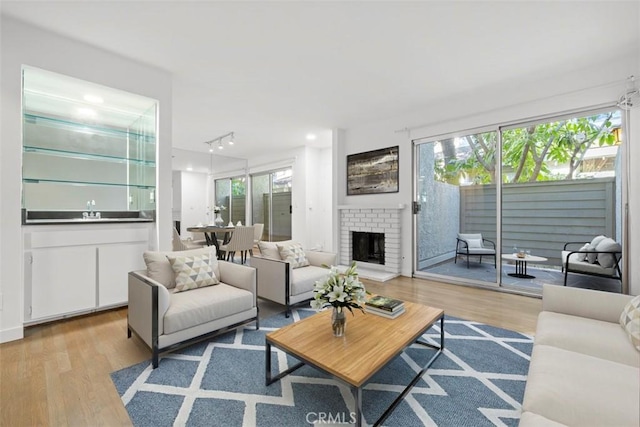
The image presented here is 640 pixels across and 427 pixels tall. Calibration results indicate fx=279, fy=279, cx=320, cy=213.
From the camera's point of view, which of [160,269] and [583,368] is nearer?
[583,368]

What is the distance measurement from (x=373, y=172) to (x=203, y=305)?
12.1ft

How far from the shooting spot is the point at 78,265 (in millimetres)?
2746

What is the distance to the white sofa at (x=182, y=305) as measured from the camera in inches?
77.1

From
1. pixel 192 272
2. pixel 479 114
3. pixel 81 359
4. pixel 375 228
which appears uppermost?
pixel 479 114

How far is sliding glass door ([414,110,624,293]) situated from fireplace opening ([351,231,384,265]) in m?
0.65

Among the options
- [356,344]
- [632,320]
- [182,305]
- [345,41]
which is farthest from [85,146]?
[632,320]

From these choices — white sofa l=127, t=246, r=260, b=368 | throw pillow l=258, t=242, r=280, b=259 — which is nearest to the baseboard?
white sofa l=127, t=246, r=260, b=368

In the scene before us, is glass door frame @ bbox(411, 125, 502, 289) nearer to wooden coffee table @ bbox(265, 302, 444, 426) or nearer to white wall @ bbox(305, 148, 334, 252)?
wooden coffee table @ bbox(265, 302, 444, 426)

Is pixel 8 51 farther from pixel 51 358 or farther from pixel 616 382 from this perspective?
pixel 616 382

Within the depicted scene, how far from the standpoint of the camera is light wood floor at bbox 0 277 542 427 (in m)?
1.52

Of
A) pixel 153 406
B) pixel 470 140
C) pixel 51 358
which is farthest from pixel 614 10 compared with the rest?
pixel 51 358

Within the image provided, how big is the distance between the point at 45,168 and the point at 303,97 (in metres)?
3.12

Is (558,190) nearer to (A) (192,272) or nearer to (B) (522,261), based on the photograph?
(B) (522,261)

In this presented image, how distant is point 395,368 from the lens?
6.33 feet
